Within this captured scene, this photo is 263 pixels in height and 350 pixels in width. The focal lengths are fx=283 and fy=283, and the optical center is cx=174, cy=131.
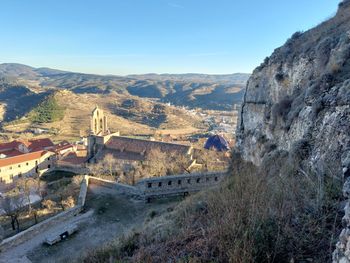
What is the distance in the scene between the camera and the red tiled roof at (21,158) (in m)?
39.4

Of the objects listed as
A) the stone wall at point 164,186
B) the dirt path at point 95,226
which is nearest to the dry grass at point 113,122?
the stone wall at point 164,186

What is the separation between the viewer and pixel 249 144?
52.2 ft

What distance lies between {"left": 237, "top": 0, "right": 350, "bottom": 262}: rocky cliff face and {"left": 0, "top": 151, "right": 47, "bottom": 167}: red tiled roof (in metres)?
35.0

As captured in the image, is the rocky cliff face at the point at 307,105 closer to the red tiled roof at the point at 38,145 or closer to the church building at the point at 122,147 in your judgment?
the church building at the point at 122,147

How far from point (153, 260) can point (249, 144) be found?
11.6m

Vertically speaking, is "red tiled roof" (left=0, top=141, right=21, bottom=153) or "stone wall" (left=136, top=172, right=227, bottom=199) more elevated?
"stone wall" (left=136, top=172, right=227, bottom=199)

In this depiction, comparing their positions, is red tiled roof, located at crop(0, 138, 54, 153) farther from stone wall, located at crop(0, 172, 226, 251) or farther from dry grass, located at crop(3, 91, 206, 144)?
stone wall, located at crop(0, 172, 226, 251)

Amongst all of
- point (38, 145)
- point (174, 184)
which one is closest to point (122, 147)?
point (38, 145)

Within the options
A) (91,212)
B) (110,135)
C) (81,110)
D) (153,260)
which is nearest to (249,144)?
(91,212)

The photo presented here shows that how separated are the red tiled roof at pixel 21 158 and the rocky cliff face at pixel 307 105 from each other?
115 ft

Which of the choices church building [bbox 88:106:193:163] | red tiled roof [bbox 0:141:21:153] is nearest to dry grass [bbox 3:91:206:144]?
red tiled roof [bbox 0:141:21:153]

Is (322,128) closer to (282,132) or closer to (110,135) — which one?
(282,132)

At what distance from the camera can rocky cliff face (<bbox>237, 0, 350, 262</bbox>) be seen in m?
7.66

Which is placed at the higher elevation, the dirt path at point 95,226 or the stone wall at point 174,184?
the stone wall at point 174,184
